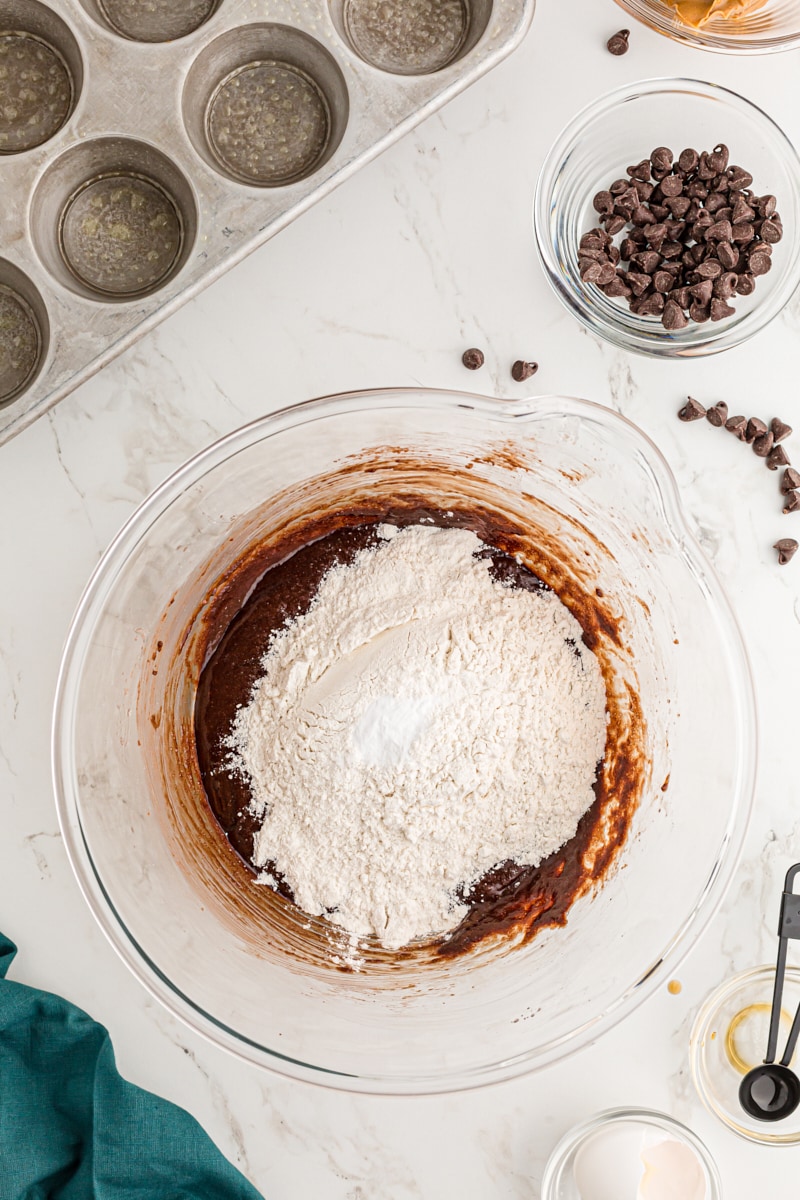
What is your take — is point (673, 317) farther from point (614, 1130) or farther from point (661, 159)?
point (614, 1130)

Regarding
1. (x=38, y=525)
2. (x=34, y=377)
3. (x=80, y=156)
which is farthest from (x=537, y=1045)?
(x=80, y=156)

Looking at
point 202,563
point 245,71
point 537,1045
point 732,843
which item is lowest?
point 537,1045

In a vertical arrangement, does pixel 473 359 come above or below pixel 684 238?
below

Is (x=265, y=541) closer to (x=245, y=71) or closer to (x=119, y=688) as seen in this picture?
(x=119, y=688)

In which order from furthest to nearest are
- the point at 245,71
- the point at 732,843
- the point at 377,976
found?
the point at 245,71 → the point at 377,976 → the point at 732,843

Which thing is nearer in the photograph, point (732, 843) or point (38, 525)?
point (732, 843)

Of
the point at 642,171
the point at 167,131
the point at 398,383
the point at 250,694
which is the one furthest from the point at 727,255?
the point at 250,694

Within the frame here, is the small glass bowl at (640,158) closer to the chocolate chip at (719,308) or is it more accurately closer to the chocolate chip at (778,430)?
the chocolate chip at (719,308)
